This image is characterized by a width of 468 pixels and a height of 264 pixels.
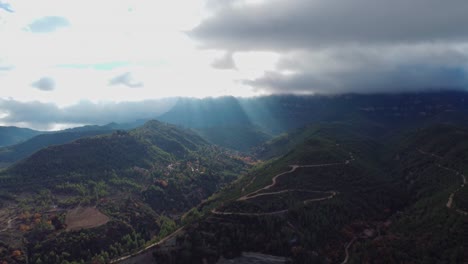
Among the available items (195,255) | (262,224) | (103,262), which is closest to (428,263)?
(262,224)

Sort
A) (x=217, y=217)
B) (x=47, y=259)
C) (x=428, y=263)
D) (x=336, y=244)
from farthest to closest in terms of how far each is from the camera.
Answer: (x=47, y=259) < (x=217, y=217) < (x=336, y=244) < (x=428, y=263)

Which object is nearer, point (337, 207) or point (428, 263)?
point (428, 263)

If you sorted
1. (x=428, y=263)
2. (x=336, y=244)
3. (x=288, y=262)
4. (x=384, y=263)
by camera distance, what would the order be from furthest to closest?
1. (x=336, y=244)
2. (x=288, y=262)
3. (x=384, y=263)
4. (x=428, y=263)

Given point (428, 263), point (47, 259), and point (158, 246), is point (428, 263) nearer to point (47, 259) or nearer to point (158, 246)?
point (158, 246)

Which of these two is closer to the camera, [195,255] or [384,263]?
[384,263]

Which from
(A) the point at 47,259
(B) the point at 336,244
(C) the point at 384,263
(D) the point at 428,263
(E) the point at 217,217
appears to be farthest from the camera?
(A) the point at 47,259

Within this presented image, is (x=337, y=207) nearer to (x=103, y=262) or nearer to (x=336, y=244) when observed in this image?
(x=336, y=244)

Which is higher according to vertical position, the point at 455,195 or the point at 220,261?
the point at 455,195

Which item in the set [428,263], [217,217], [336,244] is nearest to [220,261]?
[217,217]

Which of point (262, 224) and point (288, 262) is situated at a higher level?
point (262, 224)
